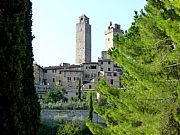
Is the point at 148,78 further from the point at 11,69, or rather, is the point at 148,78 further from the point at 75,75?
the point at 75,75

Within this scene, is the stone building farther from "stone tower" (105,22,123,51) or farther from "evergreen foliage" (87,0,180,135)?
"evergreen foliage" (87,0,180,135)

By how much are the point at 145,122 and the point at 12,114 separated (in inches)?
264

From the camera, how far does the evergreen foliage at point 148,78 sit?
12.3 m

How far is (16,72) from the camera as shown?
7176mm

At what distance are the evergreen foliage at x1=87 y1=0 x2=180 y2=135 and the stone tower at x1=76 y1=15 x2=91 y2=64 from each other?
7717 cm

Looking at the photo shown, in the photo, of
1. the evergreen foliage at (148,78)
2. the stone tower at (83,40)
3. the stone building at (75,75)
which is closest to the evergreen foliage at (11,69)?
the evergreen foliage at (148,78)

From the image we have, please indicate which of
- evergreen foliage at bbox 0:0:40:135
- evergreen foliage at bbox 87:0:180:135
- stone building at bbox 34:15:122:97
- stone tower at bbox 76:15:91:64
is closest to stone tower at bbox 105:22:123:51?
stone tower at bbox 76:15:91:64

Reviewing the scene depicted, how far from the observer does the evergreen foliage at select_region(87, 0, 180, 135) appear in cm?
1226

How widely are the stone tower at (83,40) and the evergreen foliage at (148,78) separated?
77.2 metres

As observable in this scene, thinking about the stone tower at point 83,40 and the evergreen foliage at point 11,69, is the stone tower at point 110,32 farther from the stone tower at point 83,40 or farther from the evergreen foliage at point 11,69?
the evergreen foliage at point 11,69

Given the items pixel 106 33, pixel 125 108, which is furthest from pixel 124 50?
pixel 106 33

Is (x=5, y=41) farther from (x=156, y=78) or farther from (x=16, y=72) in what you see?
(x=156, y=78)

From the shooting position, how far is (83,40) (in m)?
94.3

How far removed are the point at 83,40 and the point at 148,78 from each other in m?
81.6
